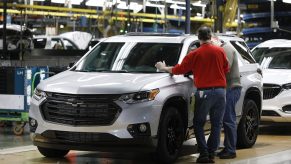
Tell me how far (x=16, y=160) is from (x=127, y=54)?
2.24 metres

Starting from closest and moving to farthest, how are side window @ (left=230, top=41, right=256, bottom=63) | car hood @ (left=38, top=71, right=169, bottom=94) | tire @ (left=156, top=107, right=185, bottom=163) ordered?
car hood @ (left=38, top=71, right=169, bottom=94)
tire @ (left=156, top=107, right=185, bottom=163)
side window @ (left=230, top=41, right=256, bottom=63)

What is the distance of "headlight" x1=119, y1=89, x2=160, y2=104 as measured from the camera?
8.28 m

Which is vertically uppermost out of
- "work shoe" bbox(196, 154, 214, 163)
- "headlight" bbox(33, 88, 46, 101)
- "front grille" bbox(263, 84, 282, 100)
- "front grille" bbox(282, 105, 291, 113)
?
"headlight" bbox(33, 88, 46, 101)

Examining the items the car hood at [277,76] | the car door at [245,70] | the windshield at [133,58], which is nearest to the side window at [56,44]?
the car hood at [277,76]

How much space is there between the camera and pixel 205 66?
8781mm

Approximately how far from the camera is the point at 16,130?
40.4 ft

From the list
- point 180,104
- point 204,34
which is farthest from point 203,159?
point 204,34

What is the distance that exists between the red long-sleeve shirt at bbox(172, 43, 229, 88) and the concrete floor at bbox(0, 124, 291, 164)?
49.4 inches

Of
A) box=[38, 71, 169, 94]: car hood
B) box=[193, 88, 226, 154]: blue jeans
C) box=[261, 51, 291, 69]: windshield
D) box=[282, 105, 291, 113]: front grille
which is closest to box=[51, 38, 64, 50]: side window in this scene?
box=[261, 51, 291, 69]: windshield

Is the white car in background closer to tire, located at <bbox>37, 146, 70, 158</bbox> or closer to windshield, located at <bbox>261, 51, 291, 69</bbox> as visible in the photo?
windshield, located at <bbox>261, 51, 291, 69</bbox>

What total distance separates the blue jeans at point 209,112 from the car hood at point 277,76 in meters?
4.19

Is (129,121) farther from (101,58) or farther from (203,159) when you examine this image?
(101,58)

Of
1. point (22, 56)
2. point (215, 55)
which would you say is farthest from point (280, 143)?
point (22, 56)

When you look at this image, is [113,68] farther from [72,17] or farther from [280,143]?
[72,17]
